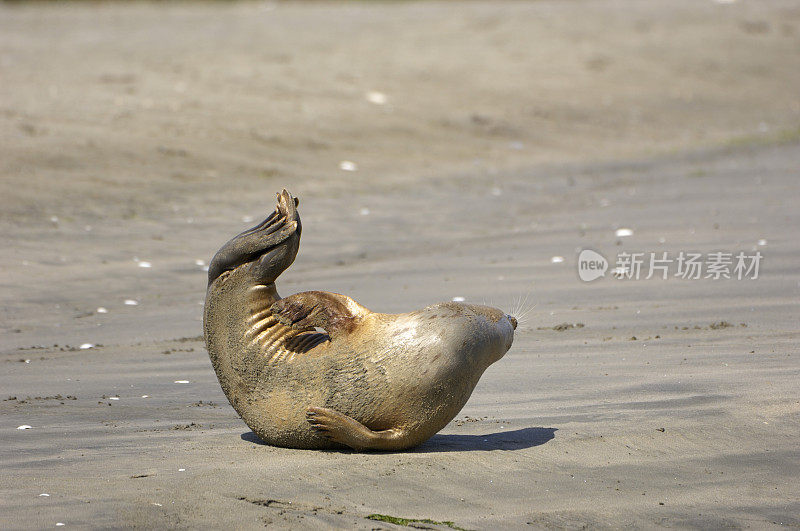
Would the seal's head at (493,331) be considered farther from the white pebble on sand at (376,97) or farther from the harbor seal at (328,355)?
the white pebble on sand at (376,97)

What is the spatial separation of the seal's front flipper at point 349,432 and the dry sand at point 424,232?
0.08 metres

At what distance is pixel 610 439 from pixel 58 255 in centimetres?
590

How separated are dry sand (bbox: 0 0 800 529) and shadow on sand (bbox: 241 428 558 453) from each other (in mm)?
25

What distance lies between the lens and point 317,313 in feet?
15.7

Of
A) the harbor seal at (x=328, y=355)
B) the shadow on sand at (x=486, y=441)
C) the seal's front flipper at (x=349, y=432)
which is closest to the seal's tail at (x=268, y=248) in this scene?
the harbor seal at (x=328, y=355)

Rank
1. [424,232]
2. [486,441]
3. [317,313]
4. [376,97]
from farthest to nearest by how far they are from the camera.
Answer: [376,97] → [424,232] → [486,441] → [317,313]

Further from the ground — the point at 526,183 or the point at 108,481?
the point at 526,183

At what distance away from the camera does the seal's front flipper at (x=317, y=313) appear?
4.76 metres

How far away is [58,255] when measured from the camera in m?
9.27

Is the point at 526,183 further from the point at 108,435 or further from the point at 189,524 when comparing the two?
the point at 189,524

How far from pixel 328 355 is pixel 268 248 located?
566 millimetres

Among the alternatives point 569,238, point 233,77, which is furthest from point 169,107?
point 569,238

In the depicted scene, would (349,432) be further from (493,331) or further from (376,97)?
(376,97)

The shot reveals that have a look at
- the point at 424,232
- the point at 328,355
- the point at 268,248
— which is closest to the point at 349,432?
the point at 328,355
